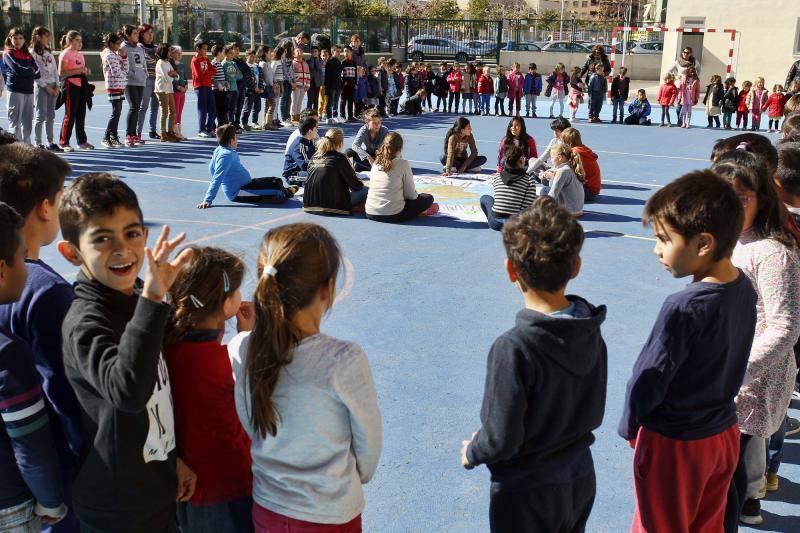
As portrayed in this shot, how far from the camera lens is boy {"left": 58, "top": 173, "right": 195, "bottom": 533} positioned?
1.97 meters

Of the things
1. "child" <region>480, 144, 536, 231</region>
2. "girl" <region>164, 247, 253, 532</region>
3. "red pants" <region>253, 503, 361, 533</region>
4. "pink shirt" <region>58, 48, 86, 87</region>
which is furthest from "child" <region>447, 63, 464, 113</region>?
"red pants" <region>253, 503, 361, 533</region>

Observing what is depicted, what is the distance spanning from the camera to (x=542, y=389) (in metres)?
2.28

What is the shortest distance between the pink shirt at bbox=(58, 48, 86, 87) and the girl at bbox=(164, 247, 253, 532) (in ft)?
36.9

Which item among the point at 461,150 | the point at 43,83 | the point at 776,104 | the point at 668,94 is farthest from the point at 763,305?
the point at 668,94

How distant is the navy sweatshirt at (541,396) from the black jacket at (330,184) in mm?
6799

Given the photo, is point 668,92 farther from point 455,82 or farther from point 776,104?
point 455,82

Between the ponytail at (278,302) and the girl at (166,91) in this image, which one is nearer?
the ponytail at (278,302)

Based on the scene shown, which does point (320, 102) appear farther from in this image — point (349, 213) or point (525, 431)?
point (525, 431)

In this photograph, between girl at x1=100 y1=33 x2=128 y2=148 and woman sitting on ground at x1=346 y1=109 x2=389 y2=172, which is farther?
girl at x1=100 y1=33 x2=128 y2=148

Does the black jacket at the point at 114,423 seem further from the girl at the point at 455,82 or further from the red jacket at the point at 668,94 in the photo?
the girl at the point at 455,82

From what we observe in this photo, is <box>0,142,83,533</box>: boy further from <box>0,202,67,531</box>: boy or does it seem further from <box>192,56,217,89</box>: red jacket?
<box>192,56,217,89</box>: red jacket

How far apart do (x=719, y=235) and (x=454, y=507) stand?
5.74 feet

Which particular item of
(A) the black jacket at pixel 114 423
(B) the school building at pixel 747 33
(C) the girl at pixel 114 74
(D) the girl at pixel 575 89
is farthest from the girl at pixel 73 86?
(B) the school building at pixel 747 33

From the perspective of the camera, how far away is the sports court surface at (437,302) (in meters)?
3.61
